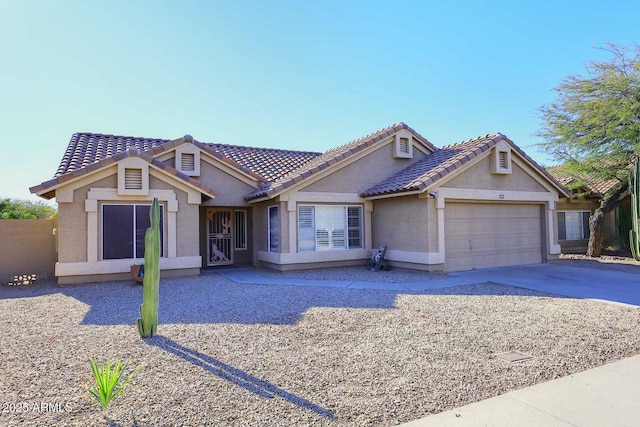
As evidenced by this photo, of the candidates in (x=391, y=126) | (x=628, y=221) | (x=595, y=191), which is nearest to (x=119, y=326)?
(x=391, y=126)

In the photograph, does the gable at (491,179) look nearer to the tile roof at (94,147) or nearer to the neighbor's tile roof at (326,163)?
the neighbor's tile roof at (326,163)

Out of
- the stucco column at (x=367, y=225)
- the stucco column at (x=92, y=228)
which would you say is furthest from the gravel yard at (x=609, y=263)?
the stucco column at (x=92, y=228)

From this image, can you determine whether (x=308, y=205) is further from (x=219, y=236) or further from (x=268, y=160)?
(x=268, y=160)

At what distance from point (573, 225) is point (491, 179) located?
33.7 ft

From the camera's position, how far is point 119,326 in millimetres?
7453

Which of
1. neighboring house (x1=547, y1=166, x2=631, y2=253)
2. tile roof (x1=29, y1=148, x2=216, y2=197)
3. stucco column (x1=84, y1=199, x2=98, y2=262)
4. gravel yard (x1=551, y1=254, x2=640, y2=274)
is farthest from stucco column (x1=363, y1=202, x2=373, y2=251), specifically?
neighboring house (x1=547, y1=166, x2=631, y2=253)

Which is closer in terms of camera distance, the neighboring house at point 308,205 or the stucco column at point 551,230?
the neighboring house at point 308,205

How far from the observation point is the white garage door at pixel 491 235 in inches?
569

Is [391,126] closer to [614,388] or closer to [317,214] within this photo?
[317,214]

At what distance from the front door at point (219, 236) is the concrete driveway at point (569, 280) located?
9247 mm

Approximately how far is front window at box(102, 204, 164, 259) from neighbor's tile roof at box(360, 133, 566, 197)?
8.08 m

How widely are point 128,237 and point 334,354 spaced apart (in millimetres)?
9626

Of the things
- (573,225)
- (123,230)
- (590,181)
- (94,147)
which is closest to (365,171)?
(123,230)

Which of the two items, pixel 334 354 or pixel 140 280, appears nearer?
pixel 334 354
